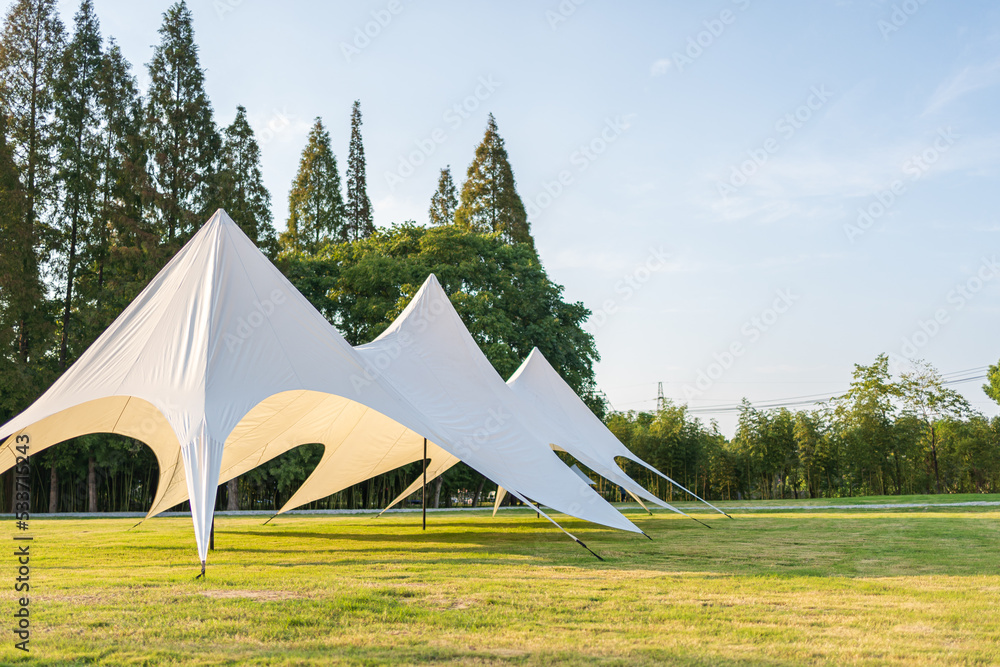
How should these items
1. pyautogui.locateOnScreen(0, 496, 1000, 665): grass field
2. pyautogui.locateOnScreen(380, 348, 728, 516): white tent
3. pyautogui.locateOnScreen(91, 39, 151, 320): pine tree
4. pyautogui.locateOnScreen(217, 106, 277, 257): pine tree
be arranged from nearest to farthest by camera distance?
pyautogui.locateOnScreen(0, 496, 1000, 665): grass field < pyautogui.locateOnScreen(380, 348, 728, 516): white tent < pyautogui.locateOnScreen(91, 39, 151, 320): pine tree < pyautogui.locateOnScreen(217, 106, 277, 257): pine tree

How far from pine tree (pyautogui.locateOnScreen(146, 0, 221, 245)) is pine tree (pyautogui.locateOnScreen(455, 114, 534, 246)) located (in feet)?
34.8

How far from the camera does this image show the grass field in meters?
3.43

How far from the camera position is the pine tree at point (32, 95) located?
18.4 meters

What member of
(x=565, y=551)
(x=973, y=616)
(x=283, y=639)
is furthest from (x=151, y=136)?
(x=973, y=616)

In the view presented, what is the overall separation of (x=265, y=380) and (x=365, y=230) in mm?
24963

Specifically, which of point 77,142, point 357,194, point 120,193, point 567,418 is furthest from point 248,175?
point 567,418

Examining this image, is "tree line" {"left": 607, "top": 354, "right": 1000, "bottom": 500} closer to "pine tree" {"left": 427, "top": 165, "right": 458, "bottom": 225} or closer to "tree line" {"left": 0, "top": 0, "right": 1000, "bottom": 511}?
"tree line" {"left": 0, "top": 0, "right": 1000, "bottom": 511}

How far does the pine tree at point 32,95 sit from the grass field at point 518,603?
1321 centimetres

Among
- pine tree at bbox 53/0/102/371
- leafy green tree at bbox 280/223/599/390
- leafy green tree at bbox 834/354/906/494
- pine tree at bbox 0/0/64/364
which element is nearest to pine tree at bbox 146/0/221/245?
pine tree at bbox 53/0/102/371

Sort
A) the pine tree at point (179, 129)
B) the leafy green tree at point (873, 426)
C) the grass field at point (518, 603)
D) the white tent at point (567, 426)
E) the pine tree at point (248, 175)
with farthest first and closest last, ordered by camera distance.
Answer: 1. the leafy green tree at point (873, 426)
2. the pine tree at point (248, 175)
3. the pine tree at point (179, 129)
4. the white tent at point (567, 426)
5. the grass field at point (518, 603)

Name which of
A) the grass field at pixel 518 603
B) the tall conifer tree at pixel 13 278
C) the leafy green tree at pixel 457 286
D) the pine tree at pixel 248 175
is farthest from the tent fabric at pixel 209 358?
the pine tree at pixel 248 175

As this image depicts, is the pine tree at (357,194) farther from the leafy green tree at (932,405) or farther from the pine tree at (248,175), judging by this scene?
the leafy green tree at (932,405)

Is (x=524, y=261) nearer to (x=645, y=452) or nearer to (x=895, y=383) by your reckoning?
(x=645, y=452)

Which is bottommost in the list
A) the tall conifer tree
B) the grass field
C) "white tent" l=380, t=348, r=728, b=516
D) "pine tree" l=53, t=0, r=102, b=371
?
the grass field
